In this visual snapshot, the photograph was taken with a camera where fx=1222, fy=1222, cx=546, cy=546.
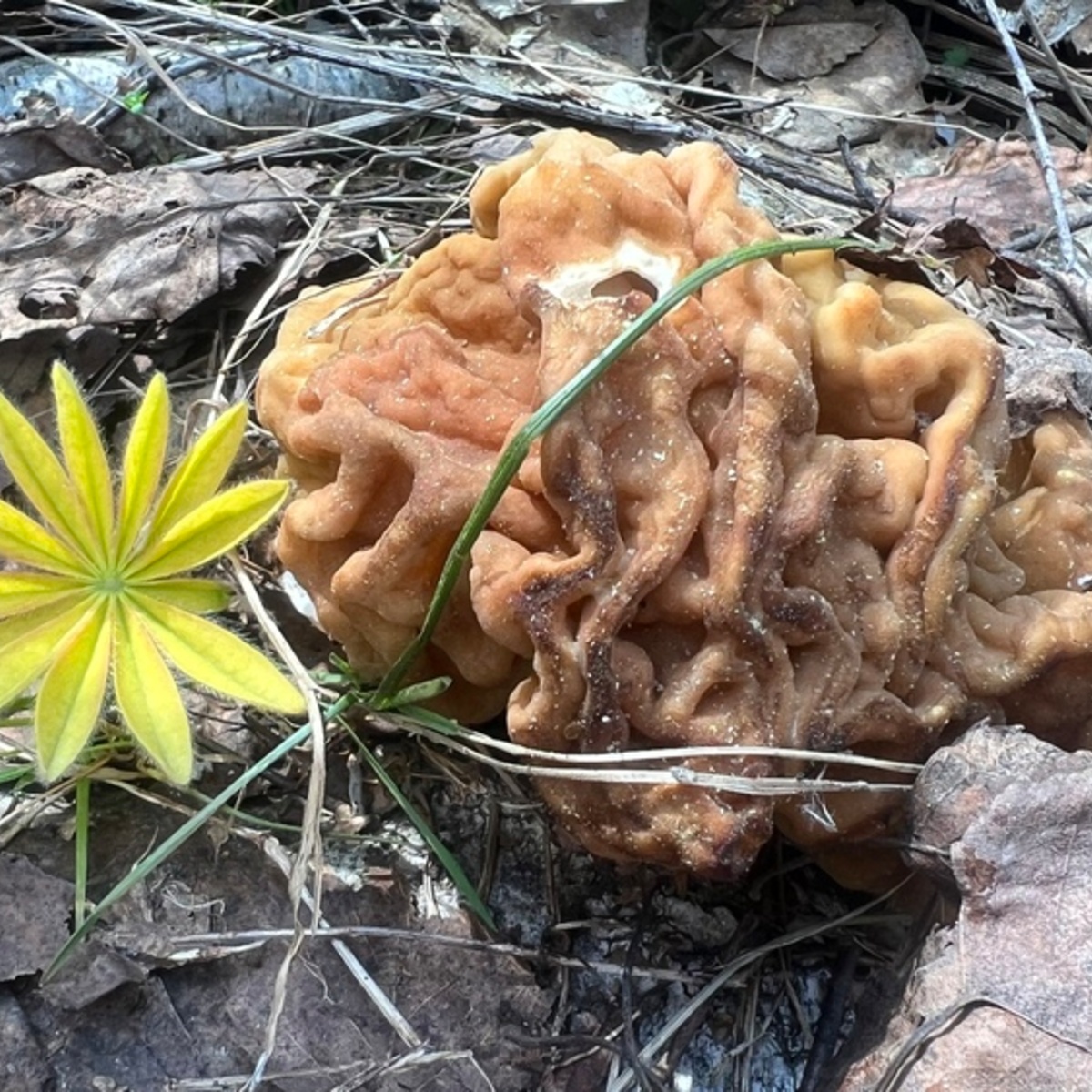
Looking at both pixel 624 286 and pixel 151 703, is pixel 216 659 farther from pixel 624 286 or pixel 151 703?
pixel 624 286

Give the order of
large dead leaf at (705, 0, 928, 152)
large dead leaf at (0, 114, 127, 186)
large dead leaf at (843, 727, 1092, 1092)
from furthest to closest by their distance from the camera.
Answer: large dead leaf at (705, 0, 928, 152) < large dead leaf at (0, 114, 127, 186) < large dead leaf at (843, 727, 1092, 1092)

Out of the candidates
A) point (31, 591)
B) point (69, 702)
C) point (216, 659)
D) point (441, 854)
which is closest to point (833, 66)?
point (441, 854)

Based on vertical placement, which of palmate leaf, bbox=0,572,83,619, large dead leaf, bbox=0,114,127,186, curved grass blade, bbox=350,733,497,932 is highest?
large dead leaf, bbox=0,114,127,186

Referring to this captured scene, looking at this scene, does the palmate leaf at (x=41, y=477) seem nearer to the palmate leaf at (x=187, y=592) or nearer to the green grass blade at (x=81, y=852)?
the palmate leaf at (x=187, y=592)

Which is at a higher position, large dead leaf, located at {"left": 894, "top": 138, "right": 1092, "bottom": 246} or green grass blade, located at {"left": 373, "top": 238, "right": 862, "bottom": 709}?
green grass blade, located at {"left": 373, "top": 238, "right": 862, "bottom": 709}

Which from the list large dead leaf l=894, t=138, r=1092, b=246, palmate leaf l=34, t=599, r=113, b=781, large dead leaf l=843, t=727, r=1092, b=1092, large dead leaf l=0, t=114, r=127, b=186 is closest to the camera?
large dead leaf l=843, t=727, r=1092, b=1092

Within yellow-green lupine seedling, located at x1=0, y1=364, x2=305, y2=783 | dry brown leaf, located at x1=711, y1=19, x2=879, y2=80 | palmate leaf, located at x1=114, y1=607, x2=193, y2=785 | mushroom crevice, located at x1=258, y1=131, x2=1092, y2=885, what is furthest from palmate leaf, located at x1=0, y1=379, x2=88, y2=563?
dry brown leaf, located at x1=711, y1=19, x2=879, y2=80

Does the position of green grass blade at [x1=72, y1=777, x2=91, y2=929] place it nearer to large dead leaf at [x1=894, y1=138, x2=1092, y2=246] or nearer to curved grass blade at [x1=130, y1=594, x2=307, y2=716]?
curved grass blade at [x1=130, y1=594, x2=307, y2=716]

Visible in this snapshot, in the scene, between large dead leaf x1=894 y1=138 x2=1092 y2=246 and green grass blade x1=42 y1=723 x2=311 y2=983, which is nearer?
green grass blade x1=42 y1=723 x2=311 y2=983

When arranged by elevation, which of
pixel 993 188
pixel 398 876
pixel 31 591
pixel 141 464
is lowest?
pixel 398 876
